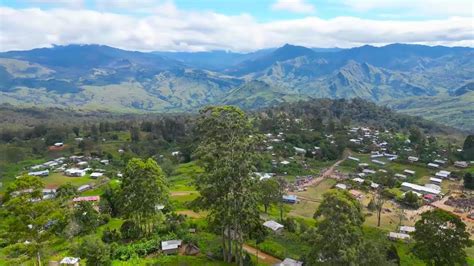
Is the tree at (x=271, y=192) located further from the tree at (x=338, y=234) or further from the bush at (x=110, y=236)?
the tree at (x=338, y=234)

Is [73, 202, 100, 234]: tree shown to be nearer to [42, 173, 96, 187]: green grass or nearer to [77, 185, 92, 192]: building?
[77, 185, 92, 192]: building

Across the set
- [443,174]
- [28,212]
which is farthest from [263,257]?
[443,174]

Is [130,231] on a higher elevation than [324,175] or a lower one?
higher

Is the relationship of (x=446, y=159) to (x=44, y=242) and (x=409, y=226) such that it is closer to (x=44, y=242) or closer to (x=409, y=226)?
(x=409, y=226)

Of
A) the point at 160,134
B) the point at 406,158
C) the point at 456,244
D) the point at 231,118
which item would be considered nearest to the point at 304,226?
the point at 456,244

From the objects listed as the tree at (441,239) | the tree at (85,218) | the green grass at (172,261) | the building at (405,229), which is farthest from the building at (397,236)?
the tree at (85,218)

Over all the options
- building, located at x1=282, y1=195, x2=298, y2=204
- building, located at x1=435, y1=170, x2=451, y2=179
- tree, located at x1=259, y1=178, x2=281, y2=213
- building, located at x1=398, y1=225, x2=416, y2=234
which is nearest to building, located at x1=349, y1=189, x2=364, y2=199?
building, located at x1=282, y1=195, x2=298, y2=204

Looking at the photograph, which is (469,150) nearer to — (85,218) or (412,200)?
(412,200)
